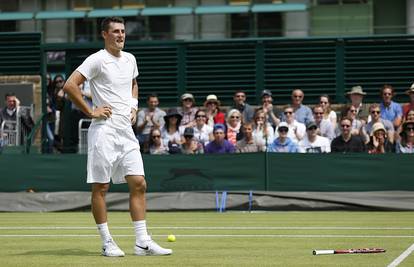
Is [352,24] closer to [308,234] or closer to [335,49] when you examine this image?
[335,49]

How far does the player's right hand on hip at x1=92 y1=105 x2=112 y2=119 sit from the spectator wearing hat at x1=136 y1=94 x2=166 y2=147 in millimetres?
10674

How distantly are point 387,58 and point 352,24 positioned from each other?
36.2 metres

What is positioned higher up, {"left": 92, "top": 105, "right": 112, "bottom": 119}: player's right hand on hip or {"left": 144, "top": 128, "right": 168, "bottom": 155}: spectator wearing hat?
{"left": 92, "top": 105, "right": 112, "bottom": 119}: player's right hand on hip

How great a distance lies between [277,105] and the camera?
24.8m

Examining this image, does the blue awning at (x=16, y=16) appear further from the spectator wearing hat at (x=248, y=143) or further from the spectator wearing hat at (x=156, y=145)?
the spectator wearing hat at (x=248, y=143)

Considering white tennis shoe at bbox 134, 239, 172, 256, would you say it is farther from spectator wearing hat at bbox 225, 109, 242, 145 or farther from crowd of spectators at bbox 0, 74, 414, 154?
spectator wearing hat at bbox 225, 109, 242, 145

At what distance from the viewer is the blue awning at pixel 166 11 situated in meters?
62.8

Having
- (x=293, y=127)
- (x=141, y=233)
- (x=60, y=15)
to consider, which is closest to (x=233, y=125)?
(x=293, y=127)

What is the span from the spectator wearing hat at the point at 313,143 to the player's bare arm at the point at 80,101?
973cm

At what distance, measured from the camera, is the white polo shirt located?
11.5 meters

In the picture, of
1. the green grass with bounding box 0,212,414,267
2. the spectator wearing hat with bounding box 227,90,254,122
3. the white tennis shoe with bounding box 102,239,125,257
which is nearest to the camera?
the green grass with bounding box 0,212,414,267

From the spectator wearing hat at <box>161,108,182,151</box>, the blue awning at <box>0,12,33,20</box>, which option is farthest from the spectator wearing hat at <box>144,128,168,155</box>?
the blue awning at <box>0,12,33,20</box>

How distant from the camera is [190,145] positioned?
21297 mm

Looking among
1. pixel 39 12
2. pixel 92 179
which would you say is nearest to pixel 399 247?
pixel 92 179
